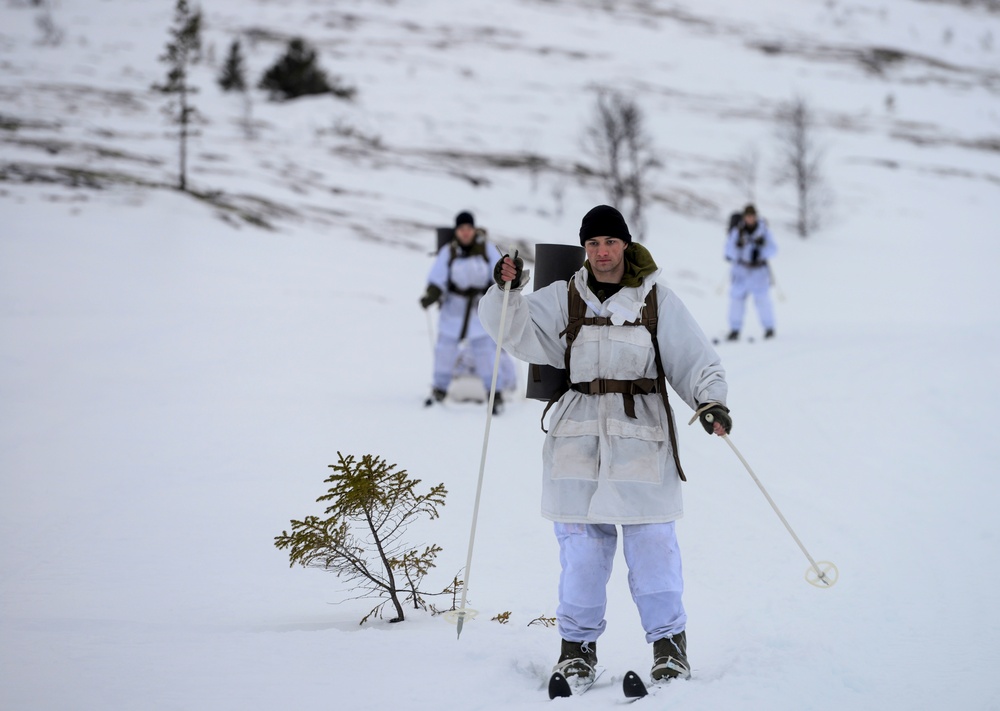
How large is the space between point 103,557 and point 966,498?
5.33 meters

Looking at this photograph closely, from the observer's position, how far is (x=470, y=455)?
652 centimetres

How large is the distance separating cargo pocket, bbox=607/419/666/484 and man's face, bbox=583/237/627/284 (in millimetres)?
550

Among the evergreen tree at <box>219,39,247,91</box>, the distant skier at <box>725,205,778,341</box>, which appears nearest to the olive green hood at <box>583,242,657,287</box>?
the distant skier at <box>725,205,778,341</box>

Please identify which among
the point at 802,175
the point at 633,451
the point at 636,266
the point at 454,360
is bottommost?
the point at 454,360

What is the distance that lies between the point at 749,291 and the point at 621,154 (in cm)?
1745

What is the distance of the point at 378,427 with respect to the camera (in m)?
7.09

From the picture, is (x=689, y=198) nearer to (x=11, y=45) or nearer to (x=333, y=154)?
(x=333, y=154)

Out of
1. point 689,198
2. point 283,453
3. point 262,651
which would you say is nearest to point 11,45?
point 689,198

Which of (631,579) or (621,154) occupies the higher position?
(621,154)

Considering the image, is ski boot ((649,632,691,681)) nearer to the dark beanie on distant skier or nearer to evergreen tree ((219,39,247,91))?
the dark beanie on distant skier

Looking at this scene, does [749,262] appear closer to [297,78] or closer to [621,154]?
[621,154]

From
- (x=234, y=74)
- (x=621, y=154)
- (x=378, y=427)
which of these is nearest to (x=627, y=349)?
(x=378, y=427)

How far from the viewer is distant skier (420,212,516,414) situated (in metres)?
7.85

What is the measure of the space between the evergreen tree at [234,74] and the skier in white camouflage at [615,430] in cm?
2781
